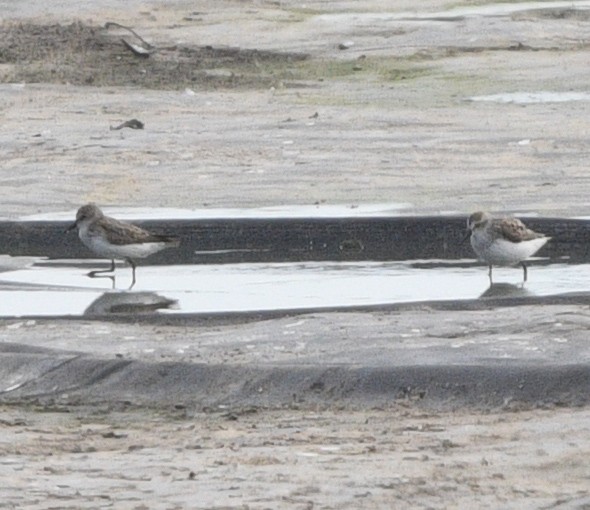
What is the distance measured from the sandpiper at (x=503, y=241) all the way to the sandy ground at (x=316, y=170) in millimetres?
2362

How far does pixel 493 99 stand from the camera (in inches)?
992

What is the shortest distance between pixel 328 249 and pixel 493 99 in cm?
1126

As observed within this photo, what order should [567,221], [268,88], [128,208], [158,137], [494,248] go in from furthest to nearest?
[268,88]
[158,137]
[128,208]
[567,221]
[494,248]

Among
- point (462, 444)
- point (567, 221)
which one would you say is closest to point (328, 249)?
point (567, 221)

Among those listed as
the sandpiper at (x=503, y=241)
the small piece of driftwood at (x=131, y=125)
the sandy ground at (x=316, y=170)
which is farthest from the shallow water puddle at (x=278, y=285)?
the small piece of driftwood at (x=131, y=125)

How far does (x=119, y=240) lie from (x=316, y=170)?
5386 mm

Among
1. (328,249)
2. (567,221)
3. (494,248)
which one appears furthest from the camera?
(567,221)

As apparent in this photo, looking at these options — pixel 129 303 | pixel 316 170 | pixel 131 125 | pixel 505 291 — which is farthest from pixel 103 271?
pixel 131 125

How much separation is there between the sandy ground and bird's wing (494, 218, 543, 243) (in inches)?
92.9

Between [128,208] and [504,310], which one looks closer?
[504,310]

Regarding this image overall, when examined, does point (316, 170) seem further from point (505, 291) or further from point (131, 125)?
point (505, 291)

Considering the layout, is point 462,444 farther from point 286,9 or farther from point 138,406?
point 286,9

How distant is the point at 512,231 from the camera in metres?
13.3

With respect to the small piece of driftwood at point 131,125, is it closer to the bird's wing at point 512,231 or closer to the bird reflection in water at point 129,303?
the bird's wing at point 512,231
